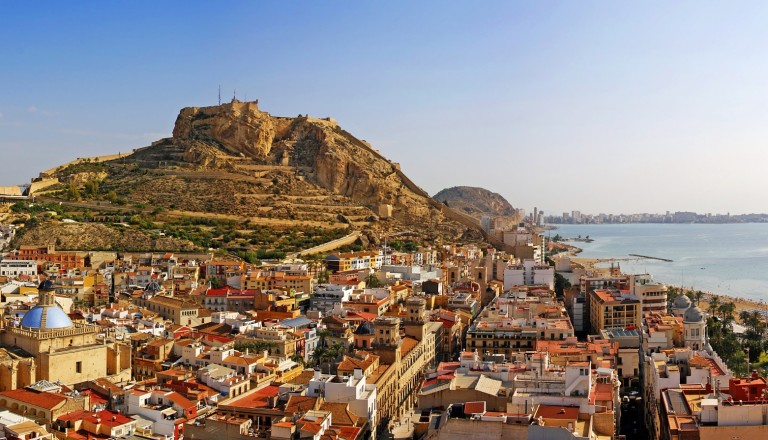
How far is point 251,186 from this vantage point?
68.5 metres

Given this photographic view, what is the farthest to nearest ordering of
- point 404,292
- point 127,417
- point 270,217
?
point 270,217, point 404,292, point 127,417

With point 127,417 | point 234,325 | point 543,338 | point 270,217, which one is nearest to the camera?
point 127,417

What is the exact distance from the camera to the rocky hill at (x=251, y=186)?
5781 cm

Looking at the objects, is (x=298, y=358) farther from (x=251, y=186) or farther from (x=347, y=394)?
(x=251, y=186)

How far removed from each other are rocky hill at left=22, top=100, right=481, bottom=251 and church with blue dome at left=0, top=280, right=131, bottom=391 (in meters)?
29.9

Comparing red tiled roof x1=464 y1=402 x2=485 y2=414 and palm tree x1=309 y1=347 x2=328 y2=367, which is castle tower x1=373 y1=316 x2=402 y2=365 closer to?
palm tree x1=309 y1=347 x2=328 y2=367

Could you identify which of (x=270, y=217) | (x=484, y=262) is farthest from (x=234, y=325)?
(x=270, y=217)

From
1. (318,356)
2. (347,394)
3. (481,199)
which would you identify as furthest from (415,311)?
(481,199)

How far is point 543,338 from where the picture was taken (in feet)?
84.9

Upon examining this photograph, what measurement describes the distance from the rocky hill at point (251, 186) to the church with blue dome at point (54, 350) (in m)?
29.9

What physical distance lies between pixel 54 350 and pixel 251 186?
4920cm

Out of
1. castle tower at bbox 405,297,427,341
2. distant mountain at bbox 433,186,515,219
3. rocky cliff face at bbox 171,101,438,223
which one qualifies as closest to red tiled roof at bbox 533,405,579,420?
castle tower at bbox 405,297,427,341

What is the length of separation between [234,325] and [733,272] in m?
66.4

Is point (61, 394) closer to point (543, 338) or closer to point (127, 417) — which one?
point (127, 417)
